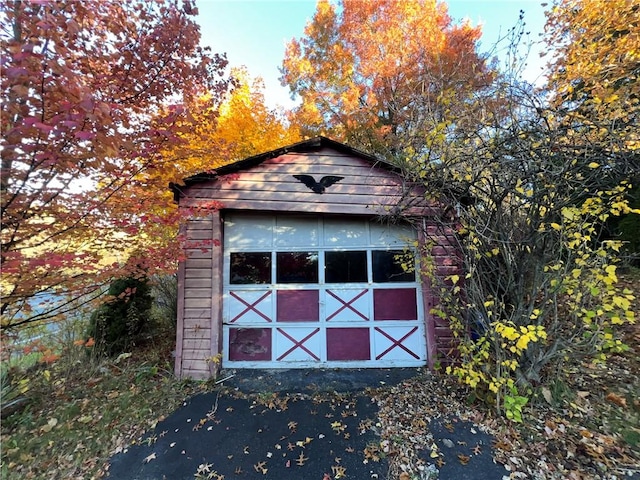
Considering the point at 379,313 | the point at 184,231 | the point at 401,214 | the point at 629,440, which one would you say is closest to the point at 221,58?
the point at 184,231

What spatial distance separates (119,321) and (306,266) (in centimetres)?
370

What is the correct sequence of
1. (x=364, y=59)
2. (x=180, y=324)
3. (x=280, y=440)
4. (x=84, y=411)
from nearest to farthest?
(x=280, y=440)
(x=84, y=411)
(x=180, y=324)
(x=364, y=59)

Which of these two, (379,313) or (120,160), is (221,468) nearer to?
(379,313)

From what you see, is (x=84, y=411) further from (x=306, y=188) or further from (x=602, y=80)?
(x=602, y=80)

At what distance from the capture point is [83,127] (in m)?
2.25

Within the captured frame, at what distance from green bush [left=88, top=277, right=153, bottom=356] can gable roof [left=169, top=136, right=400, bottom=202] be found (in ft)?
7.36

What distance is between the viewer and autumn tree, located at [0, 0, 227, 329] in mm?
2080

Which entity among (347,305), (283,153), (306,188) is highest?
(283,153)

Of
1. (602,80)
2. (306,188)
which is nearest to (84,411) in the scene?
(306,188)

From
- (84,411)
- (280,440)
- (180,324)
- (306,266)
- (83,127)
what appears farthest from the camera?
(306,266)

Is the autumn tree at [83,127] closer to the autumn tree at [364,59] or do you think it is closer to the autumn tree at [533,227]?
the autumn tree at [533,227]

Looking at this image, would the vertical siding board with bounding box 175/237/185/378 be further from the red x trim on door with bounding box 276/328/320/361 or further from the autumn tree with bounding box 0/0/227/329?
the red x trim on door with bounding box 276/328/320/361

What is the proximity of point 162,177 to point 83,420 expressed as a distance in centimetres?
322

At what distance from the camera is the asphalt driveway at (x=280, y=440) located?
2.83 meters
